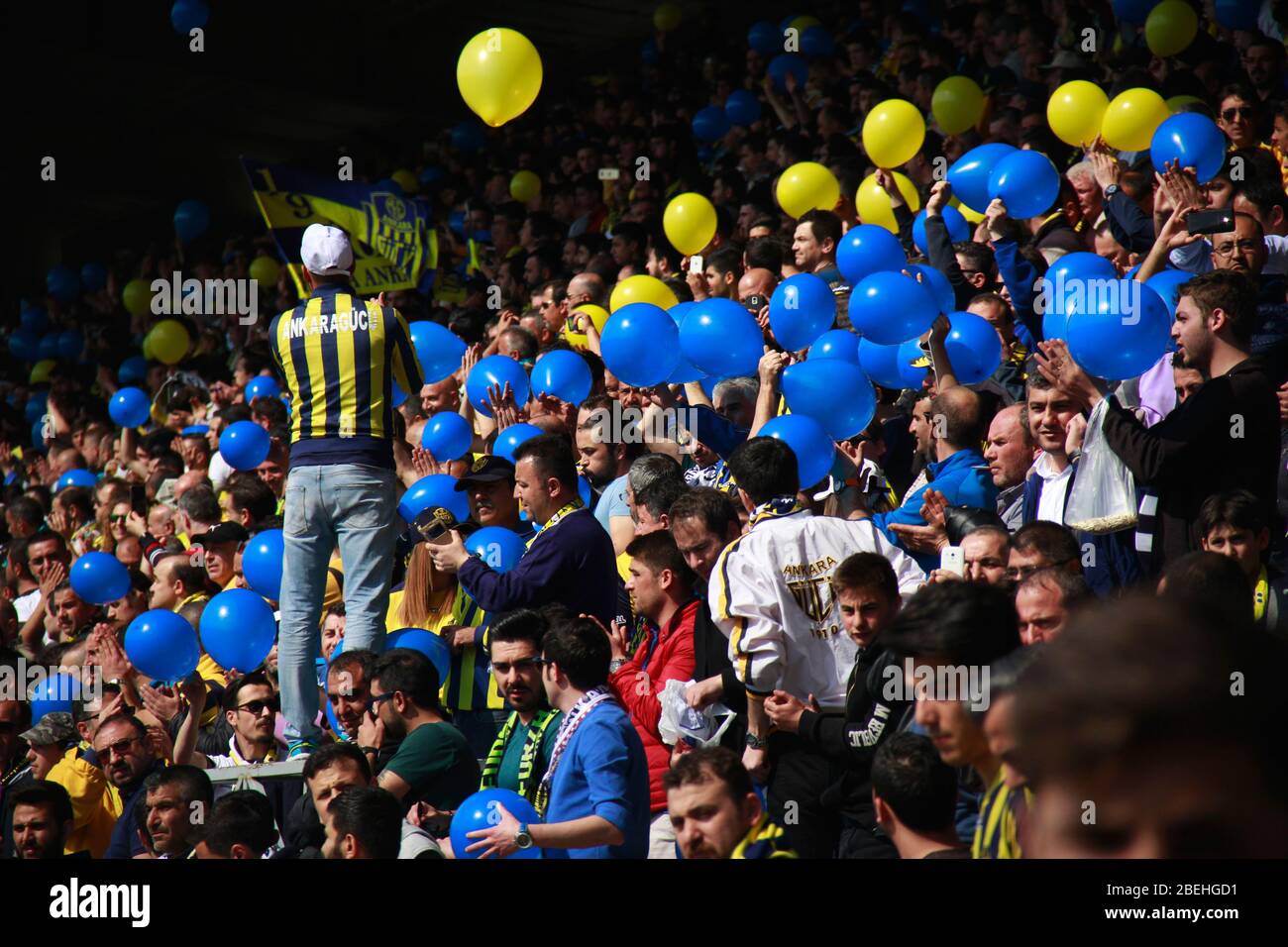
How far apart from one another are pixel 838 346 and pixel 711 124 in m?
6.26

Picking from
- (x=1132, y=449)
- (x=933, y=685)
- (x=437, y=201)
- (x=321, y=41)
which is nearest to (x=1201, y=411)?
(x=1132, y=449)

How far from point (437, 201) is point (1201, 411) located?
35.7ft

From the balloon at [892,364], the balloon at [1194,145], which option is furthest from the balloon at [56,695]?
the balloon at [1194,145]

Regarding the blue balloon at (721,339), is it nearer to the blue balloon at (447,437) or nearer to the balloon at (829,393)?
the balloon at (829,393)

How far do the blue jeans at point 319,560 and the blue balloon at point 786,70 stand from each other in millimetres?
7013

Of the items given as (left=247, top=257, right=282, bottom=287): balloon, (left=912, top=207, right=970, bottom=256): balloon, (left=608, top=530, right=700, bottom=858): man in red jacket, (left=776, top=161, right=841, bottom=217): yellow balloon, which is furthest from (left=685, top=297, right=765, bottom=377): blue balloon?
(left=247, top=257, right=282, bottom=287): balloon

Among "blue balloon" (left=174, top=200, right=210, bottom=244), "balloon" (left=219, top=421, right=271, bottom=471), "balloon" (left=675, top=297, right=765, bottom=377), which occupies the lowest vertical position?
"balloon" (left=219, top=421, right=271, bottom=471)

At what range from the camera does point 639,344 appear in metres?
6.45

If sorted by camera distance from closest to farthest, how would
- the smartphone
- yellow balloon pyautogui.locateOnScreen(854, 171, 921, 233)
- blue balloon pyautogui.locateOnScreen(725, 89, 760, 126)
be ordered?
the smartphone → yellow balloon pyautogui.locateOnScreen(854, 171, 921, 233) → blue balloon pyautogui.locateOnScreen(725, 89, 760, 126)

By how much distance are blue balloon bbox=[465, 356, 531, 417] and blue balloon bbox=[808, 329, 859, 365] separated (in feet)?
4.39

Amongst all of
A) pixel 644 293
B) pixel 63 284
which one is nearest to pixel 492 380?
pixel 644 293

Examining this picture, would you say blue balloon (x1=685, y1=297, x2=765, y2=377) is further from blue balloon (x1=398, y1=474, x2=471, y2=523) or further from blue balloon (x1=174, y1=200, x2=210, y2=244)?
blue balloon (x1=174, y1=200, x2=210, y2=244)

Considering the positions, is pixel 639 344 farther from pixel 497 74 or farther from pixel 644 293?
pixel 497 74

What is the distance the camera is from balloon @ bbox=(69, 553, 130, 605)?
771 centimetres
